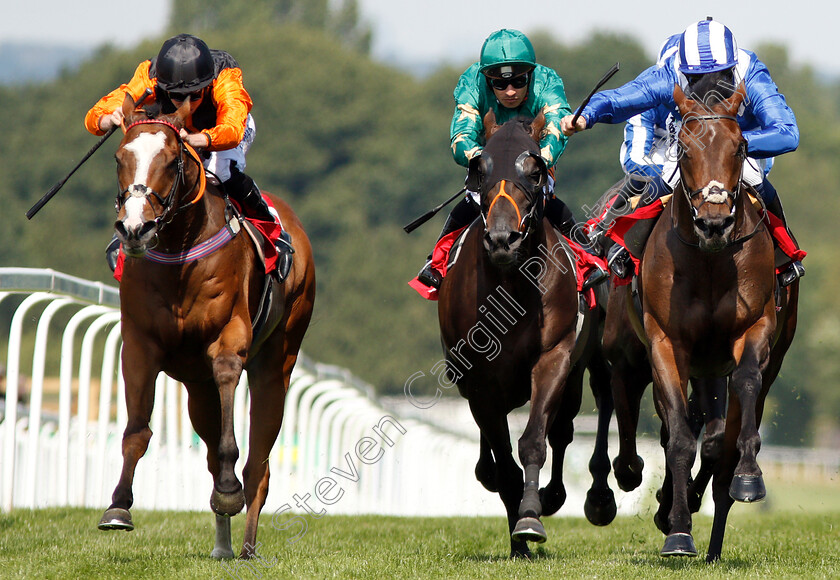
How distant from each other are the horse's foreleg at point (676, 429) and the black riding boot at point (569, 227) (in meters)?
0.73

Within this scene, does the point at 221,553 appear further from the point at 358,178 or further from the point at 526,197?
the point at 358,178

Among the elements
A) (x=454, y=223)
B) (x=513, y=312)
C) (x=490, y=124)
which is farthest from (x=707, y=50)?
(x=454, y=223)

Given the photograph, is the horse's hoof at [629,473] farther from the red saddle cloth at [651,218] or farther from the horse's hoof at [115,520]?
the horse's hoof at [115,520]

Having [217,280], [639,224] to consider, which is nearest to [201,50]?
[217,280]

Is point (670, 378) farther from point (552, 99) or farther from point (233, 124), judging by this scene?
point (233, 124)

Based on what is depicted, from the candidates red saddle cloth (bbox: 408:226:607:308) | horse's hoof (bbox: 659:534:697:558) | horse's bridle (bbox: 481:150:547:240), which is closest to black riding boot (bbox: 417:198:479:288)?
red saddle cloth (bbox: 408:226:607:308)

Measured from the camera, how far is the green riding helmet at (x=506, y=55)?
7.82m

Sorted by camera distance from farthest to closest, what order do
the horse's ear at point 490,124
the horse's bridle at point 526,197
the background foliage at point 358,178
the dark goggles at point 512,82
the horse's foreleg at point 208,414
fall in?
the background foliage at point 358,178 → the horse's foreleg at point 208,414 → the dark goggles at point 512,82 → the horse's ear at point 490,124 → the horse's bridle at point 526,197

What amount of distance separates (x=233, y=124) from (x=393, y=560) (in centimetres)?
238

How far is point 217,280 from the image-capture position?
721cm

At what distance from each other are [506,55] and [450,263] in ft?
3.92

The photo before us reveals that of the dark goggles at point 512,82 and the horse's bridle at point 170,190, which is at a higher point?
the dark goggles at point 512,82

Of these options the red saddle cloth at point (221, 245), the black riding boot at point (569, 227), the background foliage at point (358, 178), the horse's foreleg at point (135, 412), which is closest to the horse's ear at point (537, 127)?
the black riding boot at point (569, 227)

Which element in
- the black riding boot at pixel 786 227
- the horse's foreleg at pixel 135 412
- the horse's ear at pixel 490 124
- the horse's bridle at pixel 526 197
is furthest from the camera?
the horse's ear at pixel 490 124
